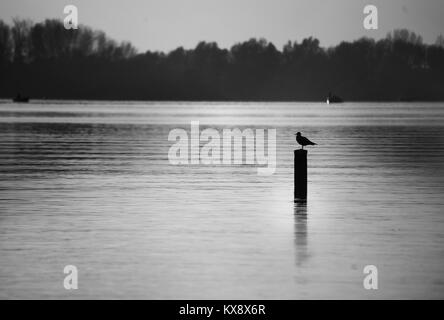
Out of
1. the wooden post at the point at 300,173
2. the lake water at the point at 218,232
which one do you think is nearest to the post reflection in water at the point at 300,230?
the lake water at the point at 218,232

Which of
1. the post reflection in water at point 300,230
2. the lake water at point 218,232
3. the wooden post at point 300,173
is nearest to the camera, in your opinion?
the lake water at point 218,232

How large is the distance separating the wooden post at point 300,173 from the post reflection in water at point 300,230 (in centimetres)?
27

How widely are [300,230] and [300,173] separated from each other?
478 cm

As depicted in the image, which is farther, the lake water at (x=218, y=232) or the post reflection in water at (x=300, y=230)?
the post reflection in water at (x=300, y=230)

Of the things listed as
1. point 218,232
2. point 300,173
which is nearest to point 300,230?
point 218,232

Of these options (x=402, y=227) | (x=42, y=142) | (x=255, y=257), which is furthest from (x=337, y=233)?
(x=42, y=142)

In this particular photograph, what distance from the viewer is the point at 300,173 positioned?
23516mm

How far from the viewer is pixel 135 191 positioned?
26297mm

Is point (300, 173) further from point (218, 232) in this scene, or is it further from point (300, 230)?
Answer: point (218, 232)

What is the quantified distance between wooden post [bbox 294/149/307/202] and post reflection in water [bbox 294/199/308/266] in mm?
272

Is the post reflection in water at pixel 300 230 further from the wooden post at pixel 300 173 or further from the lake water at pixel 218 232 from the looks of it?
the wooden post at pixel 300 173

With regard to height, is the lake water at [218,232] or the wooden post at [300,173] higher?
the wooden post at [300,173]

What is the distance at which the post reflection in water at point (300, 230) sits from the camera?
1610 cm

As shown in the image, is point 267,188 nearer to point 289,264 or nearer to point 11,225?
point 11,225
